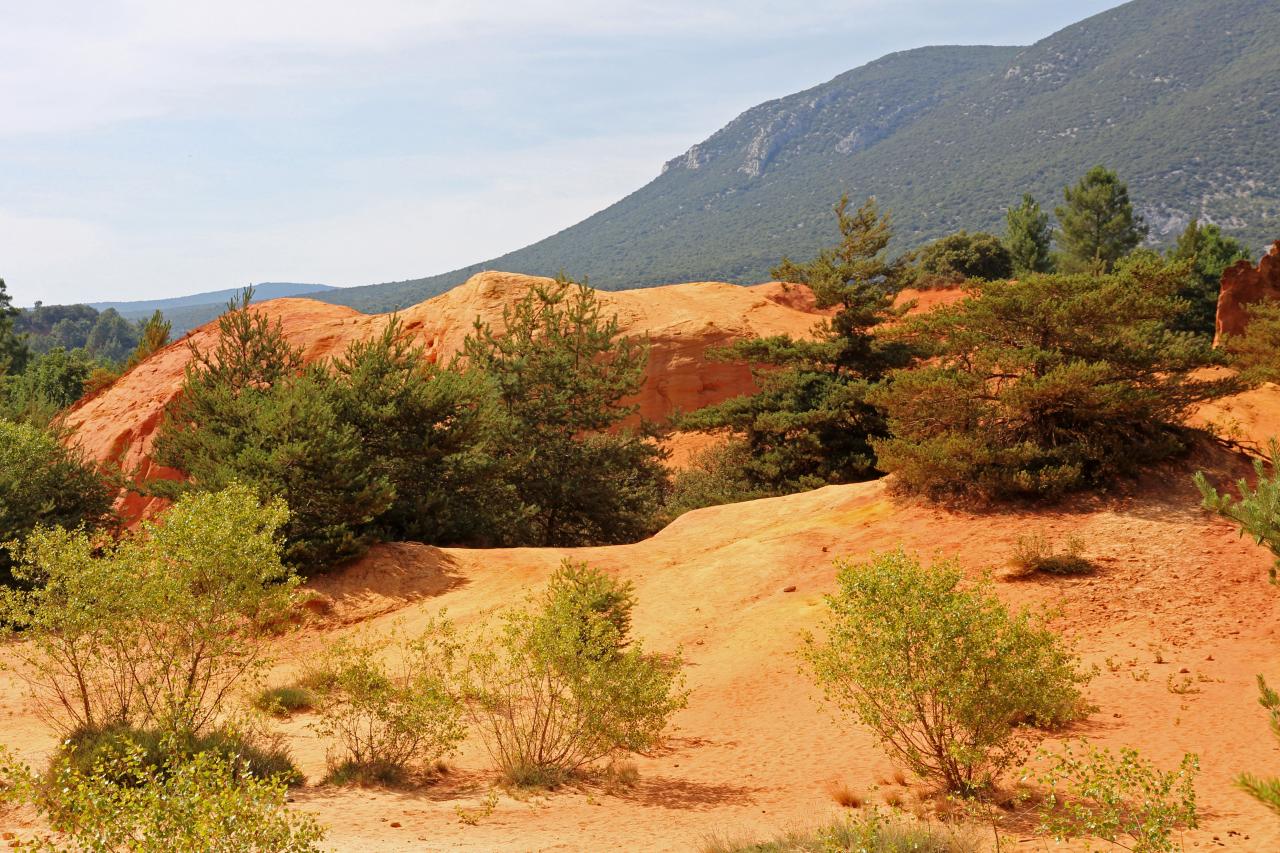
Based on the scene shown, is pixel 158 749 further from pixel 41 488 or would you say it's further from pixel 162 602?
pixel 41 488

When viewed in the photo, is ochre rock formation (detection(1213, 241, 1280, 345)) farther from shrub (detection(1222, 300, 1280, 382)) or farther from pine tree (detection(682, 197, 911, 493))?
pine tree (detection(682, 197, 911, 493))

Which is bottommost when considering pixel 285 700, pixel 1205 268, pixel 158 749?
pixel 285 700

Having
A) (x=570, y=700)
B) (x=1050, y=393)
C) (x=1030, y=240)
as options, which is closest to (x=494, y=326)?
(x=1050, y=393)

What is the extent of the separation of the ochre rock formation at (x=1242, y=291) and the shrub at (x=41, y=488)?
34060 millimetres

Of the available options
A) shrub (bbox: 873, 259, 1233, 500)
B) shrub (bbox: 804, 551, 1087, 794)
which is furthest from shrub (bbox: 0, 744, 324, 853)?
shrub (bbox: 873, 259, 1233, 500)

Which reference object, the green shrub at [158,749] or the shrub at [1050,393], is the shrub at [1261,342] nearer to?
the shrub at [1050,393]

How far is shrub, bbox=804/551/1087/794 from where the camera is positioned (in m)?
8.75

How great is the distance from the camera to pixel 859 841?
6723 mm

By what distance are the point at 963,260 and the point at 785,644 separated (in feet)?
143

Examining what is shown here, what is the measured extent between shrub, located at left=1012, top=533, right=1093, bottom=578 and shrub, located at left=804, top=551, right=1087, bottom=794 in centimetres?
549

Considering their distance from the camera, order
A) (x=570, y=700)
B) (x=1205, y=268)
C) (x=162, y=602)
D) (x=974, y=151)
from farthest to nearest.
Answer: (x=974, y=151) → (x=1205, y=268) → (x=570, y=700) → (x=162, y=602)

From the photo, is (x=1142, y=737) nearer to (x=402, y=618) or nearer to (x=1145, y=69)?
(x=402, y=618)

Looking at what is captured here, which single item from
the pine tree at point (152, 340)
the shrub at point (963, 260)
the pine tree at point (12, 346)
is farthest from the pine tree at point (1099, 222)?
the pine tree at point (12, 346)

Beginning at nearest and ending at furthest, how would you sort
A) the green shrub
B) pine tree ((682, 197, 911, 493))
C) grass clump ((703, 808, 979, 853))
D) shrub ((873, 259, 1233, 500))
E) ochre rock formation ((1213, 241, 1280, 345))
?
grass clump ((703, 808, 979, 853))
the green shrub
shrub ((873, 259, 1233, 500))
pine tree ((682, 197, 911, 493))
ochre rock formation ((1213, 241, 1280, 345))
